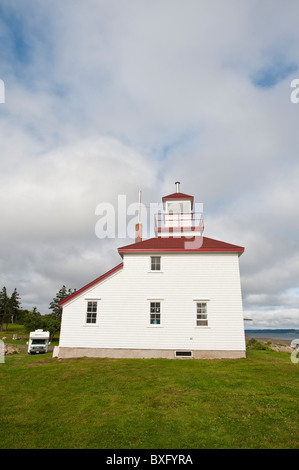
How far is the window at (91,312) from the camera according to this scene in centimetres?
1961

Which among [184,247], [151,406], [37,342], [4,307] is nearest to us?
[151,406]

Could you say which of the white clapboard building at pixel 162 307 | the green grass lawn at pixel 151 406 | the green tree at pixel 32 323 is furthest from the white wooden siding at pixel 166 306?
the green tree at pixel 32 323

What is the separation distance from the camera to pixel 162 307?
19.4 metres

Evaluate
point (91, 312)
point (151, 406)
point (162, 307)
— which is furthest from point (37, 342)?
point (151, 406)

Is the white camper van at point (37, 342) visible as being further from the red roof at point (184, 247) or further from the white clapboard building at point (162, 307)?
the red roof at point (184, 247)

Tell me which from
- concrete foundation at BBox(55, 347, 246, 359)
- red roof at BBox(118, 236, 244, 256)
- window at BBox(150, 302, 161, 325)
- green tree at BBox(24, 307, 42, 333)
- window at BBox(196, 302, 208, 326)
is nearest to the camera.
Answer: concrete foundation at BBox(55, 347, 246, 359)

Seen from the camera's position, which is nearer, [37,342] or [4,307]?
[37,342]

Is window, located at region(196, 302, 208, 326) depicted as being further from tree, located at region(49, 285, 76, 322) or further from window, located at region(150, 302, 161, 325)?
tree, located at region(49, 285, 76, 322)

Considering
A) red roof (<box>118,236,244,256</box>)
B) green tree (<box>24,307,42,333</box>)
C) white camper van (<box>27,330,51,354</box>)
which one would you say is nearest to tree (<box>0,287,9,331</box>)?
green tree (<box>24,307,42,333</box>)

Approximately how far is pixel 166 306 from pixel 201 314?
2490 millimetres

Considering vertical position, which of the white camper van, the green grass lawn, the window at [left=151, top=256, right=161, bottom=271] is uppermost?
the window at [left=151, top=256, right=161, bottom=271]

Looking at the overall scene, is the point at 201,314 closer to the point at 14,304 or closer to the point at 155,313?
the point at 155,313

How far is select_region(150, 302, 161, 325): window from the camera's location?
757 inches

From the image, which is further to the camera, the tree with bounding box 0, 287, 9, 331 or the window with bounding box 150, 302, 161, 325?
the tree with bounding box 0, 287, 9, 331
